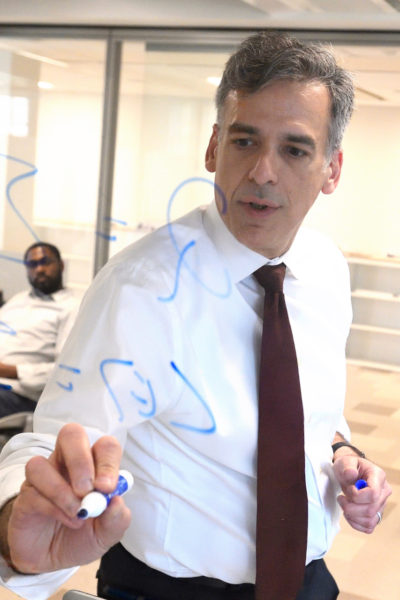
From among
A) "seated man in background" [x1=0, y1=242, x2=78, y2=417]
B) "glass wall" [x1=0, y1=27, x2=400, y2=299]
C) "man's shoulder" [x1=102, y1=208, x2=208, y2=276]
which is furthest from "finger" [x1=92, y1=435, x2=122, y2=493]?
"glass wall" [x1=0, y1=27, x2=400, y2=299]

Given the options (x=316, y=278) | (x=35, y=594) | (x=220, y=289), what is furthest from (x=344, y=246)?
(x=35, y=594)

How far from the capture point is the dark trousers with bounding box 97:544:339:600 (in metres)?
0.74

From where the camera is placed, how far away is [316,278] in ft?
2.79

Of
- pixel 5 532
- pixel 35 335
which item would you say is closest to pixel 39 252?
pixel 35 335

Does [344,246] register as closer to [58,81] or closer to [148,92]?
[148,92]

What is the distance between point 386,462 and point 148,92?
1.58m

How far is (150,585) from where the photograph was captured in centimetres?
75

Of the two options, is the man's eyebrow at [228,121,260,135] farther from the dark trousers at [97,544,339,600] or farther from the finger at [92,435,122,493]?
the dark trousers at [97,544,339,600]

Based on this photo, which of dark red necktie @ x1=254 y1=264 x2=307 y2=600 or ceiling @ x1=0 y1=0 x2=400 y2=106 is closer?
dark red necktie @ x1=254 y1=264 x2=307 y2=600

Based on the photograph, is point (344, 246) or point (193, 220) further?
point (344, 246)

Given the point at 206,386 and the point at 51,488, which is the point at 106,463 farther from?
the point at 206,386

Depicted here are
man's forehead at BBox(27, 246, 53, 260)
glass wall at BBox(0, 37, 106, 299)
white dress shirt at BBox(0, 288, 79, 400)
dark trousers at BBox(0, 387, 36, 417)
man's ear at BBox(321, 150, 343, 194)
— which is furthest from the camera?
glass wall at BBox(0, 37, 106, 299)

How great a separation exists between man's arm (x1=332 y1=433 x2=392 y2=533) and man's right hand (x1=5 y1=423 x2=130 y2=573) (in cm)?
40

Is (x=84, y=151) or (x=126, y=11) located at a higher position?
(x=126, y=11)
